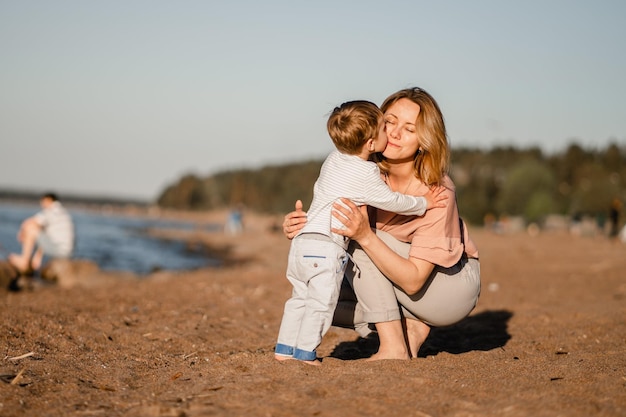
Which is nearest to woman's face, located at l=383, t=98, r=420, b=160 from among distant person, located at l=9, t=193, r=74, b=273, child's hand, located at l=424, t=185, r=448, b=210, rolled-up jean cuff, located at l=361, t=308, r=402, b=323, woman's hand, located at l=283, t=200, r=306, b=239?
child's hand, located at l=424, t=185, r=448, b=210

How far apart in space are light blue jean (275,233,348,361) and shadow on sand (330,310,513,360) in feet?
2.52

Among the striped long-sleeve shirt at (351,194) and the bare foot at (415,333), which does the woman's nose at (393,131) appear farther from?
the bare foot at (415,333)

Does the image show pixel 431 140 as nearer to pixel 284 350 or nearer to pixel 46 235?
pixel 284 350

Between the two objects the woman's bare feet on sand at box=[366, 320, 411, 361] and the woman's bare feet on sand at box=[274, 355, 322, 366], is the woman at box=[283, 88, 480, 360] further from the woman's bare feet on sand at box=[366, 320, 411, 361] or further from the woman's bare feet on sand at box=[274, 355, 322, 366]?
the woman's bare feet on sand at box=[274, 355, 322, 366]

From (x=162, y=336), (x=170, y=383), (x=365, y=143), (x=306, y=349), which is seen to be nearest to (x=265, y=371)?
(x=306, y=349)

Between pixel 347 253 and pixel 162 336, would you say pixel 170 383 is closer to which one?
pixel 347 253

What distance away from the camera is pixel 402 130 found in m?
3.87

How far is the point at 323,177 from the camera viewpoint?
371cm

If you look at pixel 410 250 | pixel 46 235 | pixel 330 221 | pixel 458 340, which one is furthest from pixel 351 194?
pixel 46 235

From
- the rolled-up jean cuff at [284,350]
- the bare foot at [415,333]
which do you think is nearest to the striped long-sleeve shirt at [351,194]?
the rolled-up jean cuff at [284,350]

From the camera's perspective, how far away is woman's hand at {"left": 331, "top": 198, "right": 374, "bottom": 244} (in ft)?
11.5

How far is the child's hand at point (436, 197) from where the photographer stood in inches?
148

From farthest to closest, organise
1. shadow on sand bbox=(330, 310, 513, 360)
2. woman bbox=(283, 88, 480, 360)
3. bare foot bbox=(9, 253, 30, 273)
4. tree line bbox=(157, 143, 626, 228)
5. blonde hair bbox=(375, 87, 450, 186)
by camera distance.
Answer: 1. tree line bbox=(157, 143, 626, 228)
2. bare foot bbox=(9, 253, 30, 273)
3. shadow on sand bbox=(330, 310, 513, 360)
4. blonde hair bbox=(375, 87, 450, 186)
5. woman bbox=(283, 88, 480, 360)

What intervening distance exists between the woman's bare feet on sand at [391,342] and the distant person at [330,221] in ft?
1.37
